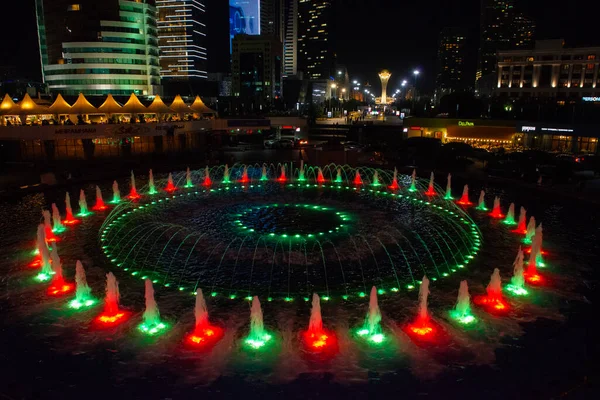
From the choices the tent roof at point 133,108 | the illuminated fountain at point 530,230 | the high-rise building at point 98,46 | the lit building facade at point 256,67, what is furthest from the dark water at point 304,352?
the lit building facade at point 256,67

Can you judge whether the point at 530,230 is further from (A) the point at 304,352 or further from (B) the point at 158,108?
(B) the point at 158,108

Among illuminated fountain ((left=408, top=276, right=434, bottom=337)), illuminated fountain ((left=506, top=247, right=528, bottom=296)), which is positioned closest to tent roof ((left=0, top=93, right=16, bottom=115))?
illuminated fountain ((left=408, top=276, right=434, bottom=337))

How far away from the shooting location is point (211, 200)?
25.2 m

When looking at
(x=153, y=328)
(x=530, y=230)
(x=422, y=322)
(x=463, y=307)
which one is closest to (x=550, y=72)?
(x=530, y=230)

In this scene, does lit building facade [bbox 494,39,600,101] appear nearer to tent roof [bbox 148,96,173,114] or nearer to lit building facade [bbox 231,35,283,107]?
tent roof [bbox 148,96,173,114]

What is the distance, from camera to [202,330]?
11.1 m

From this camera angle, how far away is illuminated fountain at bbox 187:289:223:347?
423 inches

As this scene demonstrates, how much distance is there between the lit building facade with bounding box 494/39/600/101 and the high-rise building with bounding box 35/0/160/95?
269 feet

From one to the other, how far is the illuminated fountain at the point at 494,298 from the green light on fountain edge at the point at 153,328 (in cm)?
882

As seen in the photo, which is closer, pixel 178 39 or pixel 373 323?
pixel 373 323

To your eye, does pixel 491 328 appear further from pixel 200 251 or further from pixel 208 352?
pixel 200 251

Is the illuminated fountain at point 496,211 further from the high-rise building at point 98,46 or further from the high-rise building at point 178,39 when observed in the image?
the high-rise building at point 178,39

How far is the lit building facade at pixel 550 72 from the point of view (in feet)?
300

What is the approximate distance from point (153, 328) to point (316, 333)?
427 cm
